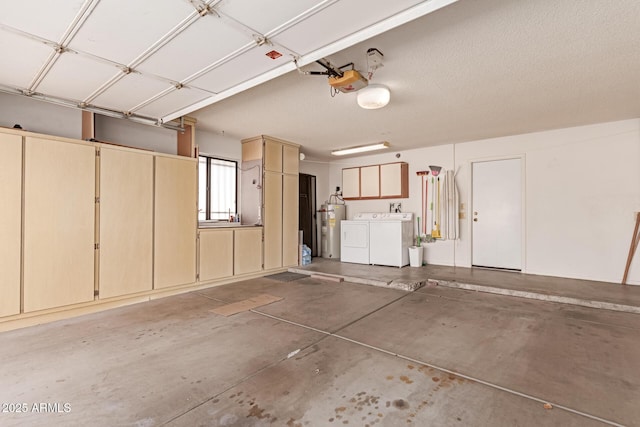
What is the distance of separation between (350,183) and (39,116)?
232 inches

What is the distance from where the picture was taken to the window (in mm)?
5409

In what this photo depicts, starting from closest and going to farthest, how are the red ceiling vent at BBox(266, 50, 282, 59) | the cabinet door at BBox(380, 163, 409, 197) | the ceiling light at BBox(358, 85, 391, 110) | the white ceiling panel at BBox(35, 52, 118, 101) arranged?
the red ceiling vent at BBox(266, 50, 282, 59) < the white ceiling panel at BBox(35, 52, 118, 101) < the ceiling light at BBox(358, 85, 391, 110) < the cabinet door at BBox(380, 163, 409, 197)

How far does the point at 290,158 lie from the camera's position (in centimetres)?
614

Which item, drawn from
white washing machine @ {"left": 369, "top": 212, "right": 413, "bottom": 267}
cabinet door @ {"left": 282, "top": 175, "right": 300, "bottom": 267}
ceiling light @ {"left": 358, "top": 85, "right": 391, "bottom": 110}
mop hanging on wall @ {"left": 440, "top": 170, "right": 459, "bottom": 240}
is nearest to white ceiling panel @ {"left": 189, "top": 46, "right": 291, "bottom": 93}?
ceiling light @ {"left": 358, "top": 85, "right": 391, "bottom": 110}

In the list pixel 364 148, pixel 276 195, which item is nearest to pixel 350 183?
pixel 364 148

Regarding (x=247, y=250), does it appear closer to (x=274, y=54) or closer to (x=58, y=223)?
(x=58, y=223)

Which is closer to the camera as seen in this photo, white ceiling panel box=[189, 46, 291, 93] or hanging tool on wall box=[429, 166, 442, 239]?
white ceiling panel box=[189, 46, 291, 93]

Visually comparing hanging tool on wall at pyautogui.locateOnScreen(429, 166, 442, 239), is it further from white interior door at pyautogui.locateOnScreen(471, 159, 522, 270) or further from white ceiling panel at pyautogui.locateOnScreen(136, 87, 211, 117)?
white ceiling panel at pyautogui.locateOnScreen(136, 87, 211, 117)

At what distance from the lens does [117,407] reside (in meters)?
1.80

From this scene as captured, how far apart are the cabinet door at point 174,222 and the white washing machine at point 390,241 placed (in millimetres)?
3596

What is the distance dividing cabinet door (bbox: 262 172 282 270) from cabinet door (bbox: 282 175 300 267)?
106mm

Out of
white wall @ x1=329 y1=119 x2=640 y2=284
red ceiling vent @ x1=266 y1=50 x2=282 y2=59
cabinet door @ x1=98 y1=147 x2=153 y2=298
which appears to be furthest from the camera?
white wall @ x1=329 y1=119 x2=640 y2=284

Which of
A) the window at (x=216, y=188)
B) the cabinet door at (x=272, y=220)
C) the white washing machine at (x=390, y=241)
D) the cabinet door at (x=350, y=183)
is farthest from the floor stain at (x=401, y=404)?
the cabinet door at (x=350, y=183)

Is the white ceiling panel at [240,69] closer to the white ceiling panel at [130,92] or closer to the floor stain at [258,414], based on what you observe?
the white ceiling panel at [130,92]
